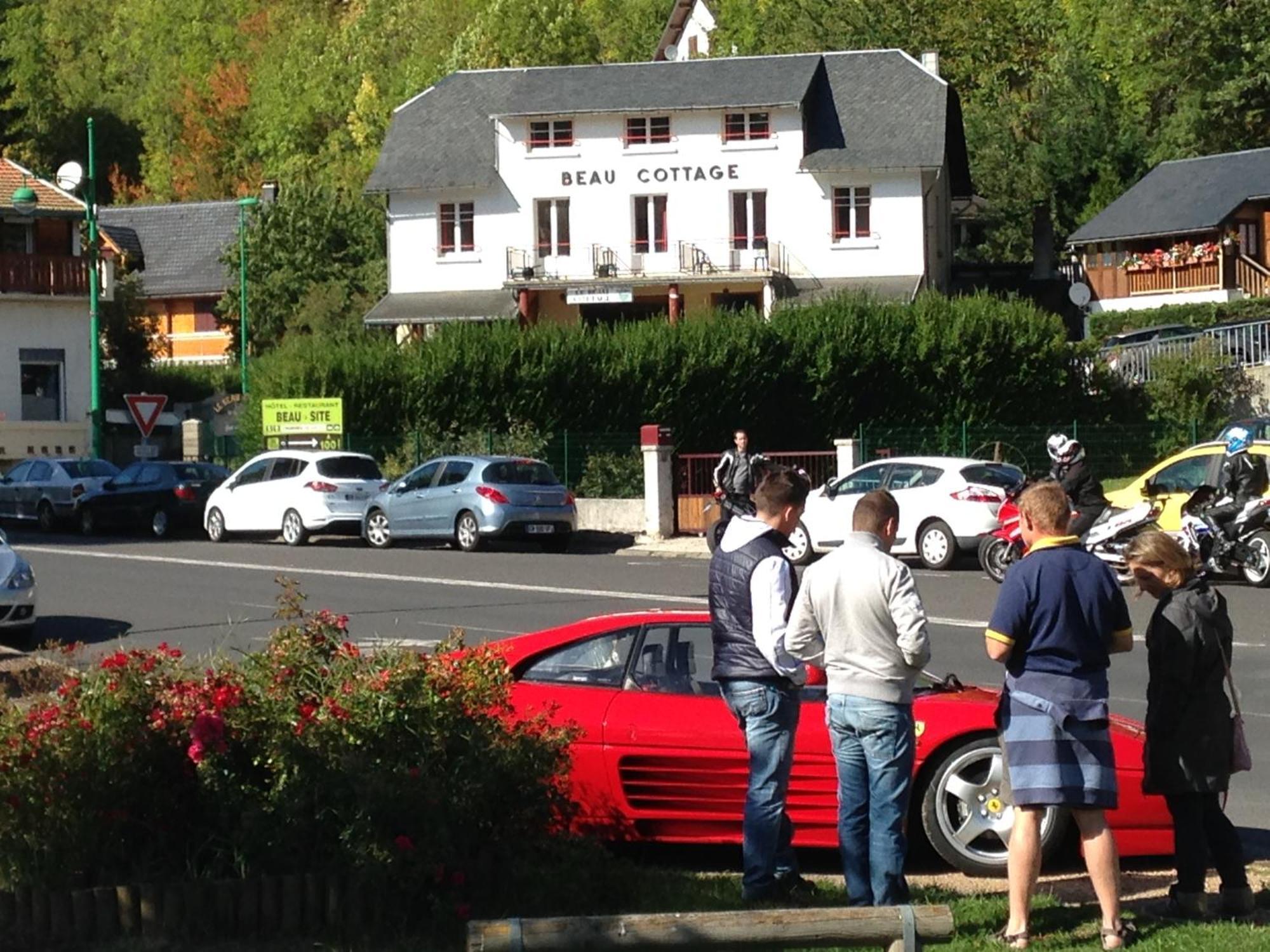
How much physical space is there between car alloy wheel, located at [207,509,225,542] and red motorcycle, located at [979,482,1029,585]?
45.8 feet

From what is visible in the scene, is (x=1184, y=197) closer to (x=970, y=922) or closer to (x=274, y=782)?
(x=970, y=922)

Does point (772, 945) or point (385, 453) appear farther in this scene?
point (385, 453)

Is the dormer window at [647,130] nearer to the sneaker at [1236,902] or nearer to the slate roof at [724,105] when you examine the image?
the slate roof at [724,105]

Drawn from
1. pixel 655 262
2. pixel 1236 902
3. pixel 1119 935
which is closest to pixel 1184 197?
pixel 655 262

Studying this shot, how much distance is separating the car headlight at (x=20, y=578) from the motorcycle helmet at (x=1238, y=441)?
43.3 feet

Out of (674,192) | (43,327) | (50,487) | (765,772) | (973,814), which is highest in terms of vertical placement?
(674,192)

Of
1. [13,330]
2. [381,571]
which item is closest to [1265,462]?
[381,571]

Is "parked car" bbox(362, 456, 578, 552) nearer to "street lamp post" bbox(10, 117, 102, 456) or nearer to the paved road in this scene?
the paved road

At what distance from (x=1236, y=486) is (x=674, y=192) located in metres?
34.8

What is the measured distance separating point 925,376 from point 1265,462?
1664 centimetres

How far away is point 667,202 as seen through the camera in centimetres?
5650

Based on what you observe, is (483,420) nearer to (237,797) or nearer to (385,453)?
(385,453)

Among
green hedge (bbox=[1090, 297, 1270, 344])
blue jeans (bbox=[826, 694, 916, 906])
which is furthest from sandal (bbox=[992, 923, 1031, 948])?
green hedge (bbox=[1090, 297, 1270, 344])

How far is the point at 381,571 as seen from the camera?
2686cm
